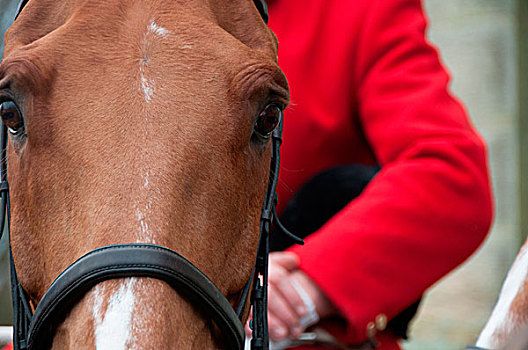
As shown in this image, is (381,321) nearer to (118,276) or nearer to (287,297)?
(287,297)

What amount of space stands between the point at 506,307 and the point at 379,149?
0.56m

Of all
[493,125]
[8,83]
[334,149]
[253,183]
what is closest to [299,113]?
[334,149]

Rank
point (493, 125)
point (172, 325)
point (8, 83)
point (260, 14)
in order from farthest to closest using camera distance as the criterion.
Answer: point (493, 125), point (260, 14), point (8, 83), point (172, 325)

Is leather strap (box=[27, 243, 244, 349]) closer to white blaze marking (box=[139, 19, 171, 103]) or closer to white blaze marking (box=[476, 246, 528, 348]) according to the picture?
white blaze marking (box=[139, 19, 171, 103])

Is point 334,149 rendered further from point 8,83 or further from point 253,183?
point 8,83

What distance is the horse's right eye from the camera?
2.77 ft

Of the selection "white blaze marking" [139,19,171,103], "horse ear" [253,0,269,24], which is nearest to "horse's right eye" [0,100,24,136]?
"white blaze marking" [139,19,171,103]

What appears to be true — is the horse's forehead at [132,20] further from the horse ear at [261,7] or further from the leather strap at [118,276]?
the leather strap at [118,276]

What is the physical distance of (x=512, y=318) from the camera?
99cm

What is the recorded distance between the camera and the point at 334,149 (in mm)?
1525

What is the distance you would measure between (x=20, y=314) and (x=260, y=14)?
22.2 inches

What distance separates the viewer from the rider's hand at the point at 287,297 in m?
1.24

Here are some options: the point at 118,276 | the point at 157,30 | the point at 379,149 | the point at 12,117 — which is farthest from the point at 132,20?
the point at 379,149

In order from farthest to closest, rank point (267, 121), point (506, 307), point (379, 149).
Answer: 1. point (379, 149)
2. point (506, 307)
3. point (267, 121)
